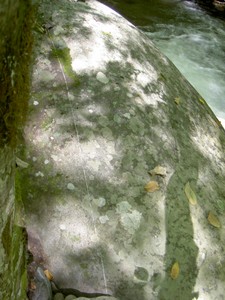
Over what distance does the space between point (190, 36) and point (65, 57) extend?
22.2ft

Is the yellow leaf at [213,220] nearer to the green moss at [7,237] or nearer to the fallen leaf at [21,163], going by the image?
the fallen leaf at [21,163]

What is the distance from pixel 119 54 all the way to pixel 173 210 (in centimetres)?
147

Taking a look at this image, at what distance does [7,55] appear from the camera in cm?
118

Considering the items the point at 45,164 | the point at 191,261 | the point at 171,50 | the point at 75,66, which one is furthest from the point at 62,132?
the point at 171,50

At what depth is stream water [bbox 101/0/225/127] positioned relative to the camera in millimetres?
7127

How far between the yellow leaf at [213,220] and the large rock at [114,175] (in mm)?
42

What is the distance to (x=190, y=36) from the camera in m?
9.14

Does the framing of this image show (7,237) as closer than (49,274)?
Yes

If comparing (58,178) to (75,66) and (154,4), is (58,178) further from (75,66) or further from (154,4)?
(154,4)

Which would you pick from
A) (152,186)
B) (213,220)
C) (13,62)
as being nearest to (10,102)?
(13,62)

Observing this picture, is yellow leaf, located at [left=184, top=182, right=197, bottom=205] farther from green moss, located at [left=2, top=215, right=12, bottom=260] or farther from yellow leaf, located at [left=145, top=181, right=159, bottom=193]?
green moss, located at [left=2, top=215, right=12, bottom=260]

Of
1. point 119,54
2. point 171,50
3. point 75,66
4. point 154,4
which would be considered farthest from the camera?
point 154,4

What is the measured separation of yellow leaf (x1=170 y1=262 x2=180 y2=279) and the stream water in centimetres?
390

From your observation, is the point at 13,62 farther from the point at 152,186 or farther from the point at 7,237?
the point at 152,186
